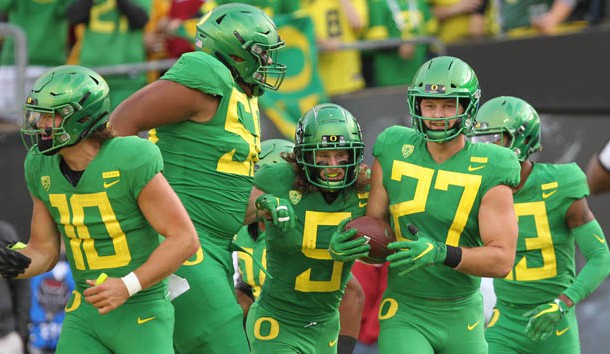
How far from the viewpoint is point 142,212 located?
529cm

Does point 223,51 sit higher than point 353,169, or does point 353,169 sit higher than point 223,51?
point 223,51

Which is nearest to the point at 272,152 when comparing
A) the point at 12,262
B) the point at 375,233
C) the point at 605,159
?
the point at 375,233

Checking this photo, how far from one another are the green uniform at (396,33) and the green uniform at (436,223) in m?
4.64

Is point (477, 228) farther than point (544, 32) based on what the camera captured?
No

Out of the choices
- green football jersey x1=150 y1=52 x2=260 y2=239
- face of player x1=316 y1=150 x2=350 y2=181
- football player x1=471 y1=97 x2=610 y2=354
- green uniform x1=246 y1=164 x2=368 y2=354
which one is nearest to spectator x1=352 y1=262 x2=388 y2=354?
football player x1=471 y1=97 x2=610 y2=354

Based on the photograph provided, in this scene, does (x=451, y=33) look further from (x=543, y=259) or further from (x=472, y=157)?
(x=472, y=157)

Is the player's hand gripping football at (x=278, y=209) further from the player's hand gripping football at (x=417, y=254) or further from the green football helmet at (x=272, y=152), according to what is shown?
the green football helmet at (x=272, y=152)

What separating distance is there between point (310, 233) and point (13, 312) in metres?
2.80

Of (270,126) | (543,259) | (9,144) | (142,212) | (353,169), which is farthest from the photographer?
(270,126)

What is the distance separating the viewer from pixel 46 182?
538 cm

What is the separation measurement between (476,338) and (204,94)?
1695mm

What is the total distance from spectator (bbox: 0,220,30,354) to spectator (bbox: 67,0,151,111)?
1624mm

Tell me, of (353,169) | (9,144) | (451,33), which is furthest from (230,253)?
(451,33)

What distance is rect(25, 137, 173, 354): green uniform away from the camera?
5.25 m
